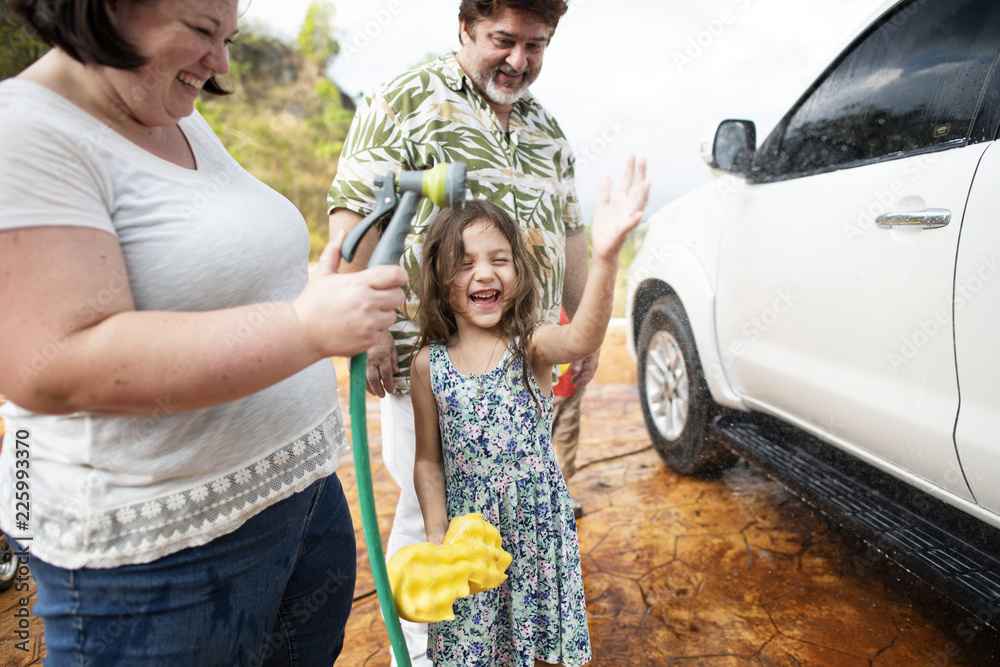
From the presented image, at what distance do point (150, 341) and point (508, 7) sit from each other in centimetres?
148

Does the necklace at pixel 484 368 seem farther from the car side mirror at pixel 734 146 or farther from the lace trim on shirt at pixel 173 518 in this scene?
the car side mirror at pixel 734 146

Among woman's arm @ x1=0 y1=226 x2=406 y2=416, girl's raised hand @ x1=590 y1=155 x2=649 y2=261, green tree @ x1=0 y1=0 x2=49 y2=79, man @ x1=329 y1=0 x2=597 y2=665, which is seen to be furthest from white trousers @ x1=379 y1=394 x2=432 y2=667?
green tree @ x1=0 y1=0 x2=49 y2=79

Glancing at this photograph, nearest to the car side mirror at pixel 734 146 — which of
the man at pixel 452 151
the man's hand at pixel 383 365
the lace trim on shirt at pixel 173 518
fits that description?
the man at pixel 452 151

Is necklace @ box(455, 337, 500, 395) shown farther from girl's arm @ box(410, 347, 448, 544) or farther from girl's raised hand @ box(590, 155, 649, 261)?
girl's raised hand @ box(590, 155, 649, 261)

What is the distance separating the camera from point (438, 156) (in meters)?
1.76

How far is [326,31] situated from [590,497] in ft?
59.1

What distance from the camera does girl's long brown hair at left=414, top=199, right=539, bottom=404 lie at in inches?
62.9

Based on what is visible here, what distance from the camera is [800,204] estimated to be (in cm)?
227

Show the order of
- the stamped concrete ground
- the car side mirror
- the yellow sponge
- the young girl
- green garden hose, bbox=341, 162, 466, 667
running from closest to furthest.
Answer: green garden hose, bbox=341, 162, 466, 667
the yellow sponge
the young girl
the stamped concrete ground
the car side mirror

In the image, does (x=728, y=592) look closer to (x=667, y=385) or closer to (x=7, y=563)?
(x=667, y=385)

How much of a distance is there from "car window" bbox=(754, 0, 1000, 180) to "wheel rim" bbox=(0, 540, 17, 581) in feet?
11.5

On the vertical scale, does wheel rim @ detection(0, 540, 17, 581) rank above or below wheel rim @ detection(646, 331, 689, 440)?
below

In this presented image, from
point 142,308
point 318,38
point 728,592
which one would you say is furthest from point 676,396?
point 318,38

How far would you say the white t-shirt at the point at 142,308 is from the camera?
741 millimetres
